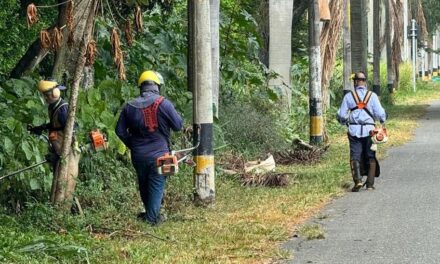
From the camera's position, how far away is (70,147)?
460 inches

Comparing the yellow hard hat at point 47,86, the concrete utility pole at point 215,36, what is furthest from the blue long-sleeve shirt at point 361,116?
the yellow hard hat at point 47,86

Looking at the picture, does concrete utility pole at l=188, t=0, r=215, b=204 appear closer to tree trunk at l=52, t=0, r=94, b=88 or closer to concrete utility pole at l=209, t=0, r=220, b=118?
tree trunk at l=52, t=0, r=94, b=88

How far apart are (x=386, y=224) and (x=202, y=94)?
123 inches

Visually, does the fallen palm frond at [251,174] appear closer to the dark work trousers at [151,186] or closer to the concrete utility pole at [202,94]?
the concrete utility pole at [202,94]

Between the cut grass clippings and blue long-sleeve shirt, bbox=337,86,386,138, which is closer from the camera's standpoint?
the cut grass clippings

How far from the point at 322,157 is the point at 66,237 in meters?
10.6

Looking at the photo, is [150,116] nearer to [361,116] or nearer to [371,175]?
[361,116]

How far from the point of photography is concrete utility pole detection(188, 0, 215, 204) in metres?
13.2

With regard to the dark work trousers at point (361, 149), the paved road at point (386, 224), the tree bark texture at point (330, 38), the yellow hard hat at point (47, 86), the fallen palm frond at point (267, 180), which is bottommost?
the paved road at point (386, 224)

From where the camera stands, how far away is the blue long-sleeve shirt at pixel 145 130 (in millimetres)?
11656

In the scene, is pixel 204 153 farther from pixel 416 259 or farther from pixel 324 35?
pixel 324 35

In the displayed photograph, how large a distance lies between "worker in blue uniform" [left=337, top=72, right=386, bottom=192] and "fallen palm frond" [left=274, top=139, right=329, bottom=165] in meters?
3.74

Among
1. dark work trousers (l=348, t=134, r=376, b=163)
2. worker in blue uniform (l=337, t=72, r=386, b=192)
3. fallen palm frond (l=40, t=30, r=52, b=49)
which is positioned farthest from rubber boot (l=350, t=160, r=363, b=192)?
fallen palm frond (l=40, t=30, r=52, b=49)

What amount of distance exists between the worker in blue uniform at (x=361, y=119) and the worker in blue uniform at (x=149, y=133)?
170 inches
